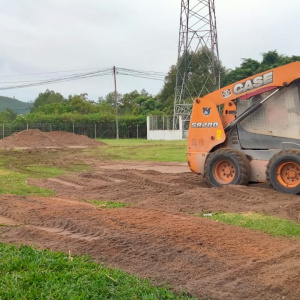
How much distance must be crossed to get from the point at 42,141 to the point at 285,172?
1206 inches

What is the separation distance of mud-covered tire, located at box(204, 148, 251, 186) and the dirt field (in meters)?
0.55

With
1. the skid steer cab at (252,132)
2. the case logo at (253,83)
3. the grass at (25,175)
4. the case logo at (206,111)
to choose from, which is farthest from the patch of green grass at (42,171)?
the case logo at (253,83)

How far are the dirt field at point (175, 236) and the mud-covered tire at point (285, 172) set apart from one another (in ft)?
1.06

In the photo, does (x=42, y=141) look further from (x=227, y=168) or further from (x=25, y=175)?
(x=227, y=168)

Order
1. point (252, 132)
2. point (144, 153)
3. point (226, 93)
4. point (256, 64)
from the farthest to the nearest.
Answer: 1. point (256, 64)
2. point (144, 153)
3. point (226, 93)
4. point (252, 132)

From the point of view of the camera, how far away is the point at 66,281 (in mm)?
4812

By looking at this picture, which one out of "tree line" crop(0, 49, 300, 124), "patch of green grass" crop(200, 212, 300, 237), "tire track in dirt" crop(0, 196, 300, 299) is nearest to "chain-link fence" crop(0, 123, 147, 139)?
"tree line" crop(0, 49, 300, 124)

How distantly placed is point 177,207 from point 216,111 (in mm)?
3972

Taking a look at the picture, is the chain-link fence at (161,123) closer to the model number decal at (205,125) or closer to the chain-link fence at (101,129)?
the chain-link fence at (101,129)

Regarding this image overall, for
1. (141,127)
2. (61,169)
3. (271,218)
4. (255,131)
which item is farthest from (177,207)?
(141,127)

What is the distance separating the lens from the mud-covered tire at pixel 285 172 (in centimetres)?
1067

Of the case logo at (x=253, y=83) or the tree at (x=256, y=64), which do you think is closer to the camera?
the case logo at (x=253, y=83)

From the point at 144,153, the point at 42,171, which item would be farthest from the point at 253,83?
the point at 144,153

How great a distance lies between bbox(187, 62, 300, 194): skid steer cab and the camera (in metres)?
11.0
